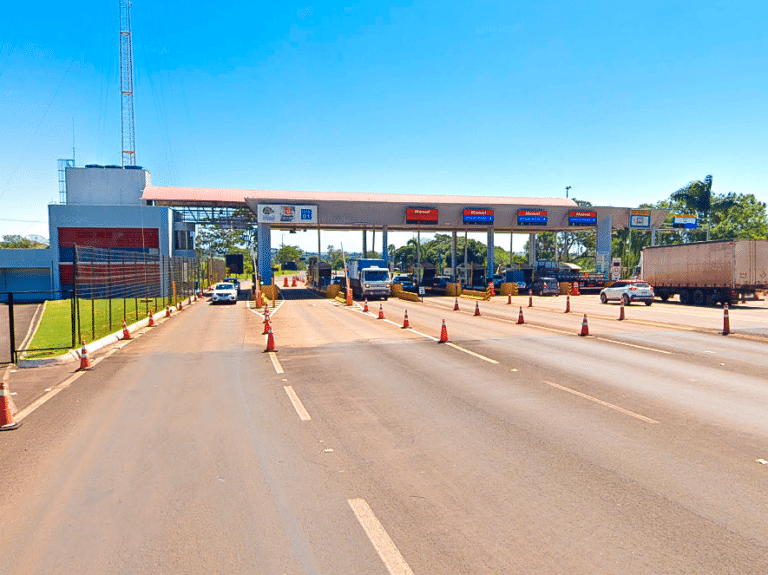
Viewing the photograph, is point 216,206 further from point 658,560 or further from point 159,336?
point 658,560

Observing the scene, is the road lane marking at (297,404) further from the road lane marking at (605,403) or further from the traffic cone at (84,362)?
the traffic cone at (84,362)

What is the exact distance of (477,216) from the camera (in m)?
54.1

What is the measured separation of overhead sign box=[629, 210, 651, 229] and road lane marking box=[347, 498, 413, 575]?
60.5 meters

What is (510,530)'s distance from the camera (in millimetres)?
5105

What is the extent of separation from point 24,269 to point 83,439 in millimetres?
49534

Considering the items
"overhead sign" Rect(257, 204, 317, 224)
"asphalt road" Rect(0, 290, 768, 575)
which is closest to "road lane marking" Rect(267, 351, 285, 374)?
"asphalt road" Rect(0, 290, 768, 575)

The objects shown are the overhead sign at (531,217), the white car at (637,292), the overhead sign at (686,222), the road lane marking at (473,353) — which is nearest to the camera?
the road lane marking at (473,353)

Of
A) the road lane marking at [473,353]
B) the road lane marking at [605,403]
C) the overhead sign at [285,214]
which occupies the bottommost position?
the road lane marking at [473,353]

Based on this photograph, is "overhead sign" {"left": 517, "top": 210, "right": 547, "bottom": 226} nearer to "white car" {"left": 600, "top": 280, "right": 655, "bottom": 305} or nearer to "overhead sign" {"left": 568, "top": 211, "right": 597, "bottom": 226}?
"overhead sign" {"left": 568, "top": 211, "right": 597, "bottom": 226}

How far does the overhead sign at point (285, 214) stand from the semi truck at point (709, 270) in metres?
28.3

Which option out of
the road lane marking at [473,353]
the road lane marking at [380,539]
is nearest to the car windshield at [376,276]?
the road lane marking at [473,353]

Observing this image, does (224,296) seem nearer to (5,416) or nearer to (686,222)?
(5,416)

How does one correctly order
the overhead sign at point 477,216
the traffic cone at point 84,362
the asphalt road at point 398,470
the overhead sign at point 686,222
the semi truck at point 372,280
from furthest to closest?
the overhead sign at point 686,222 → the overhead sign at point 477,216 → the semi truck at point 372,280 → the traffic cone at point 84,362 → the asphalt road at point 398,470

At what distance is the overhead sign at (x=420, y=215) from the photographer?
172 ft
